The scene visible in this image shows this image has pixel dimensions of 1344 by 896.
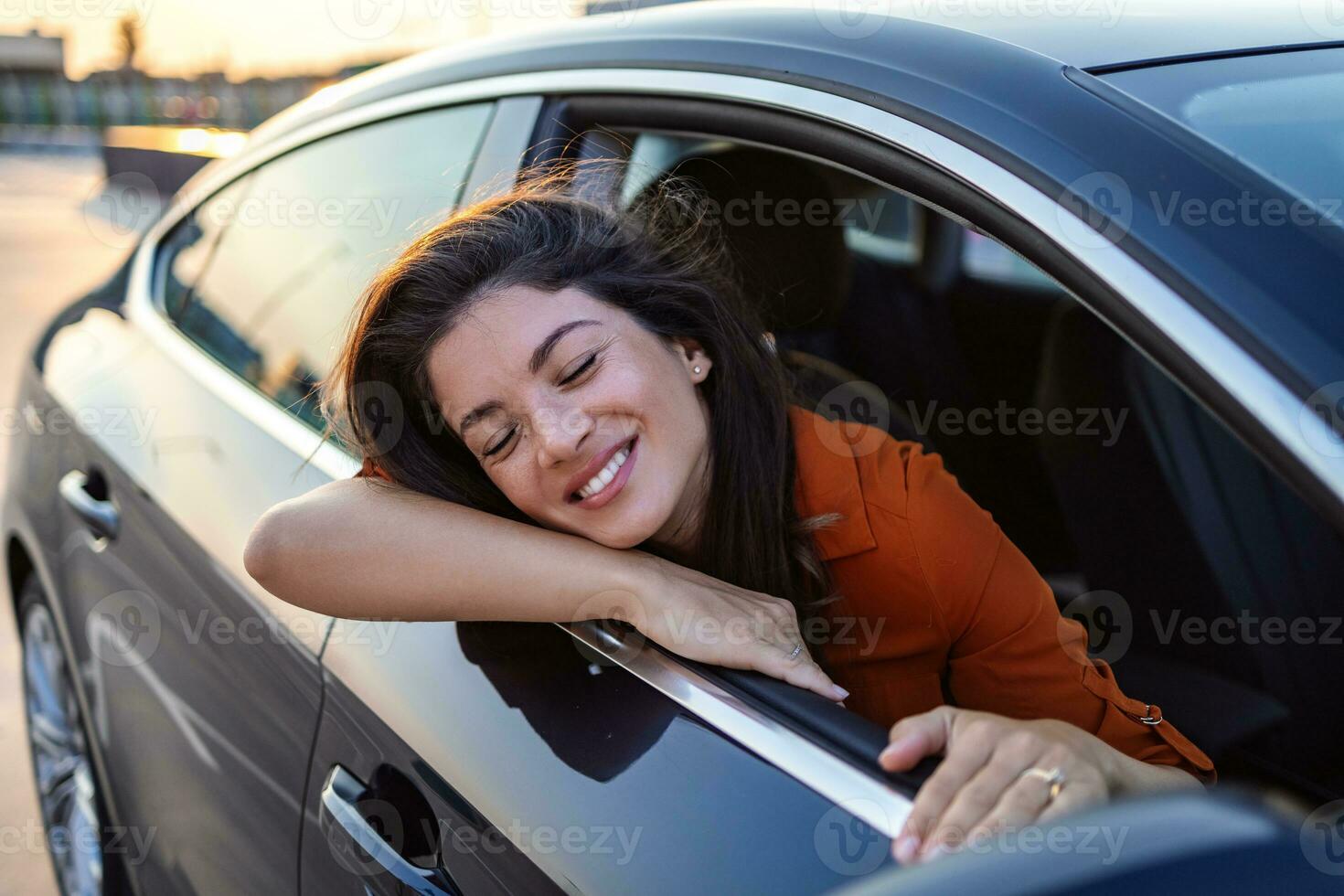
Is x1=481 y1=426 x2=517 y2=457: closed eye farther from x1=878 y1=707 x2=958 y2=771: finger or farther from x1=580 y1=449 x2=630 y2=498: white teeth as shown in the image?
x1=878 y1=707 x2=958 y2=771: finger

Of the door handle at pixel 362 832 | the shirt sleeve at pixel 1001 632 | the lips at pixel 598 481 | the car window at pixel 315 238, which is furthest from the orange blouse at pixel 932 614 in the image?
the car window at pixel 315 238

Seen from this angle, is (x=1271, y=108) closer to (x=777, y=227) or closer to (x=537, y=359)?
(x=537, y=359)

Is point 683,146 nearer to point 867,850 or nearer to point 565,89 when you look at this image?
point 565,89

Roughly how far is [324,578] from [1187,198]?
96 centimetres

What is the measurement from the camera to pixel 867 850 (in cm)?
95

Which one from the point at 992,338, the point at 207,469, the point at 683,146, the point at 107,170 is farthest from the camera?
the point at 107,170

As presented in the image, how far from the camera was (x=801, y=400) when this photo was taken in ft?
5.98

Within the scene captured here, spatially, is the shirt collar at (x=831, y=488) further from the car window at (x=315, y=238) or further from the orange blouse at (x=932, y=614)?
the car window at (x=315, y=238)

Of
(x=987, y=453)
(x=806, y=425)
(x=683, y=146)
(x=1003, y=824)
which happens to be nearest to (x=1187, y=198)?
(x=1003, y=824)

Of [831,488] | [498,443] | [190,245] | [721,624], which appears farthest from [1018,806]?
[190,245]

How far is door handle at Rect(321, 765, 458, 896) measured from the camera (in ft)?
4.00

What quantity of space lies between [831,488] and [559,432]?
36 cm

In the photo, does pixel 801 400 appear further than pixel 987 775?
Yes

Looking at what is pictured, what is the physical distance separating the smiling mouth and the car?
0.18 m
